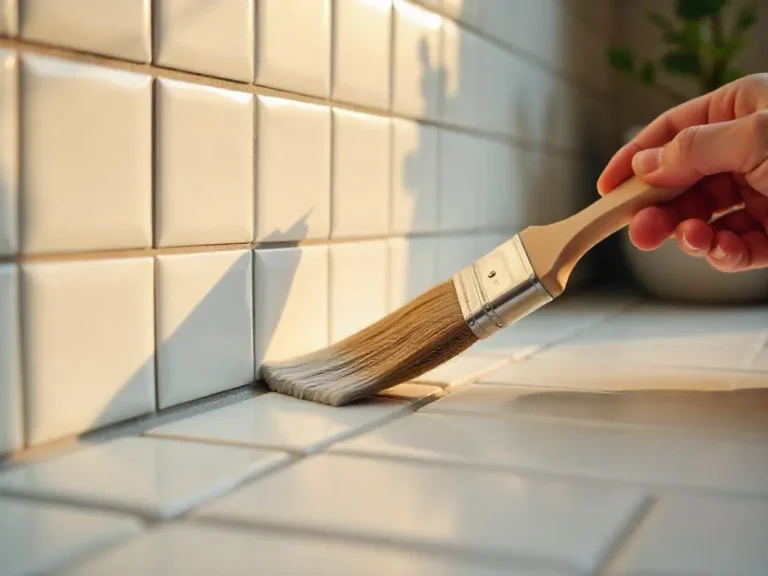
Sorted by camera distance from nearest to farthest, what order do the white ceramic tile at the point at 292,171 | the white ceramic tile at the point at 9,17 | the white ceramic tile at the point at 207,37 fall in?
the white ceramic tile at the point at 9,17, the white ceramic tile at the point at 207,37, the white ceramic tile at the point at 292,171

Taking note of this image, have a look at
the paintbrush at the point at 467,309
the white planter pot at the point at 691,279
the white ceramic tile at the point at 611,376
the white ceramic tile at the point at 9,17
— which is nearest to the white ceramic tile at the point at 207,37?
the white ceramic tile at the point at 9,17

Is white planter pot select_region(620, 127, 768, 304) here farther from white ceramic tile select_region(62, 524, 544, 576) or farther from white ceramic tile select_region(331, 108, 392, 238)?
white ceramic tile select_region(62, 524, 544, 576)

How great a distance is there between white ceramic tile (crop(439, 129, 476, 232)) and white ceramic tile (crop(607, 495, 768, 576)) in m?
0.60

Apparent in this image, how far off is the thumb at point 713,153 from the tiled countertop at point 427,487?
0.16m

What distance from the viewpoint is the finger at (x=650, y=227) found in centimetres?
77

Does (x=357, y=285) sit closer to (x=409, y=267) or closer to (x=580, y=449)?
(x=409, y=267)

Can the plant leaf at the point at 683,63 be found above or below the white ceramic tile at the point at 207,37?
above

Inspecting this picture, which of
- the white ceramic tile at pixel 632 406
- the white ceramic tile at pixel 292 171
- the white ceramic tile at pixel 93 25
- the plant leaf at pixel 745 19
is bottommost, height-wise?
the white ceramic tile at pixel 632 406

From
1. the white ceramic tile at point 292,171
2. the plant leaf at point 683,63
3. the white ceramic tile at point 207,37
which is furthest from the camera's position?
the plant leaf at point 683,63

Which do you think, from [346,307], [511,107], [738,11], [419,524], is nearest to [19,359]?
[419,524]

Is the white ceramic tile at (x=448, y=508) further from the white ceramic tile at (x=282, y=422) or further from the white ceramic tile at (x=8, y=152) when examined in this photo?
the white ceramic tile at (x=8, y=152)

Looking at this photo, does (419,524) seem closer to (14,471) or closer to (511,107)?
(14,471)

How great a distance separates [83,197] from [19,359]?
3.9 inches

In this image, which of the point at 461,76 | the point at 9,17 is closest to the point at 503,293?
the point at 9,17
